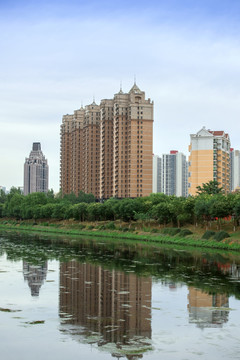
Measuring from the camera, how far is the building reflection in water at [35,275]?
30466mm

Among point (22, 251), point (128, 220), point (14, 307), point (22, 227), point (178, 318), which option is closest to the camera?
point (178, 318)

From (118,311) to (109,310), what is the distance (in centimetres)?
44

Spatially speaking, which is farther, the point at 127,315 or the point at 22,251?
the point at 22,251

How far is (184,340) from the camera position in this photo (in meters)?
18.7

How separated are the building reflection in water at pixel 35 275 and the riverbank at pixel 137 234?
27.9 metres

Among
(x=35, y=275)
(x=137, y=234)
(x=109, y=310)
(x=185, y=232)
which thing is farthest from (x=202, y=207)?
(x=109, y=310)

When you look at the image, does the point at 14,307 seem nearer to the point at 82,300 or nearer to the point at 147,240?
the point at 82,300

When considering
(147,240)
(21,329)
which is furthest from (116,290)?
(147,240)

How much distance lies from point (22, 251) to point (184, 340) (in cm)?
3985

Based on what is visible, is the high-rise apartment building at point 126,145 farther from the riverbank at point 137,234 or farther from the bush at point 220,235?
the bush at point 220,235

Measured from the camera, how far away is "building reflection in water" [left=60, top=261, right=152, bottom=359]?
18106 mm

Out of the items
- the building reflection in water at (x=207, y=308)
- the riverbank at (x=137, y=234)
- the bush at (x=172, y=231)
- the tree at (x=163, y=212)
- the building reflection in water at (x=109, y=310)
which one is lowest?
the building reflection in water at (x=207, y=308)

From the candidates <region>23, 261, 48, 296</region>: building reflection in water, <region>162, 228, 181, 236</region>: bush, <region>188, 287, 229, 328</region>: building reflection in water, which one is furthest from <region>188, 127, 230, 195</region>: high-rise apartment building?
<region>188, 287, 229, 328</region>: building reflection in water

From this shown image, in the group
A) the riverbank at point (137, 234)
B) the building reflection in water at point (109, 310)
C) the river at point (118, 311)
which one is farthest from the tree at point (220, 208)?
the building reflection in water at point (109, 310)
